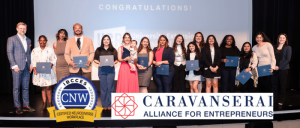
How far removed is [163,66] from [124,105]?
100 cm

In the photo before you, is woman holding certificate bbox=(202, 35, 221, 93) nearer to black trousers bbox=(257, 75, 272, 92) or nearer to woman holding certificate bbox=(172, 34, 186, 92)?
woman holding certificate bbox=(172, 34, 186, 92)

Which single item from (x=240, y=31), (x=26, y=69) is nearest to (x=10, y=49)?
(x=26, y=69)

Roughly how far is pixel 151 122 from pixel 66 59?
164cm

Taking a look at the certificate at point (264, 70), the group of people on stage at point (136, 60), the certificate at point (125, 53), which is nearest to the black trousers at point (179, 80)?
the group of people on stage at point (136, 60)

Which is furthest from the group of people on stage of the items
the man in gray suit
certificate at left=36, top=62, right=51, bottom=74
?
certificate at left=36, top=62, right=51, bottom=74

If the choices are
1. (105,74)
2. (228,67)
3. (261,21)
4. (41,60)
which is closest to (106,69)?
(105,74)

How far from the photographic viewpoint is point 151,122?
9.52 ft

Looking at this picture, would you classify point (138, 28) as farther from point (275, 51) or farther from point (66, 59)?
point (275, 51)

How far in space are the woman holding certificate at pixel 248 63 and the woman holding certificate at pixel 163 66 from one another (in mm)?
1264

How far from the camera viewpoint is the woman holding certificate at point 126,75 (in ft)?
10.5

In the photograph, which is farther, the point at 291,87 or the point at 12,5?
the point at 291,87

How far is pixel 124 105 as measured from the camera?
2.67 meters

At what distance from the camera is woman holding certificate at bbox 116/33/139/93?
10.5ft

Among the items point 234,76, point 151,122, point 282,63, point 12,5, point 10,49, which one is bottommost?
point 151,122
